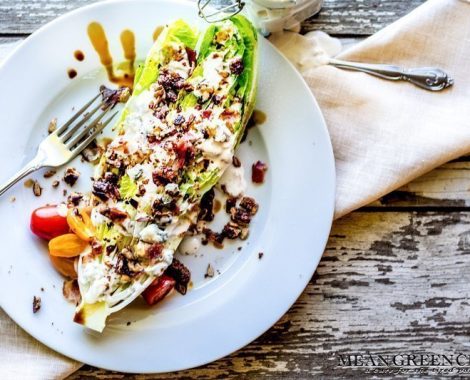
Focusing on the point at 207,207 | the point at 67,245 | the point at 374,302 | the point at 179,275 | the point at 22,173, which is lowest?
the point at 374,302

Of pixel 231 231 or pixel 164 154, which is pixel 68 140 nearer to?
pixel 164 154

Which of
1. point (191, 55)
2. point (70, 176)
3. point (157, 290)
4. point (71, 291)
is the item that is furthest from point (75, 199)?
point (191, 55)

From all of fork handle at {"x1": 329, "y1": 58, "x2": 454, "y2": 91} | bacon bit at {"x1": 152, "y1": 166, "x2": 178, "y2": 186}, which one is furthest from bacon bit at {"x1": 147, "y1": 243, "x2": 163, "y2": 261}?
fork handle at {"x1": 329, "y1": 58, "x2": 454, "y2": 91}

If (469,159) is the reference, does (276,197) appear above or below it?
above

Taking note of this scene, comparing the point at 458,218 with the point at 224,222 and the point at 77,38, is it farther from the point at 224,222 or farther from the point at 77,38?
the point at 77,38

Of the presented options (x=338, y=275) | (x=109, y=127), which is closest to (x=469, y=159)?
(x=338, y=275)

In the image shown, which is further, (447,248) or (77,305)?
(447,248)

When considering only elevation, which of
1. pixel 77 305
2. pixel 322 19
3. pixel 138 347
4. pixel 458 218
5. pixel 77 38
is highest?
pixel 77 38

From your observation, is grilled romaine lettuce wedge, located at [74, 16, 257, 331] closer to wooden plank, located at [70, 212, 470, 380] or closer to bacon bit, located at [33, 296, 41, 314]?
bacon bit, located at [33, 296, 41, 314]
